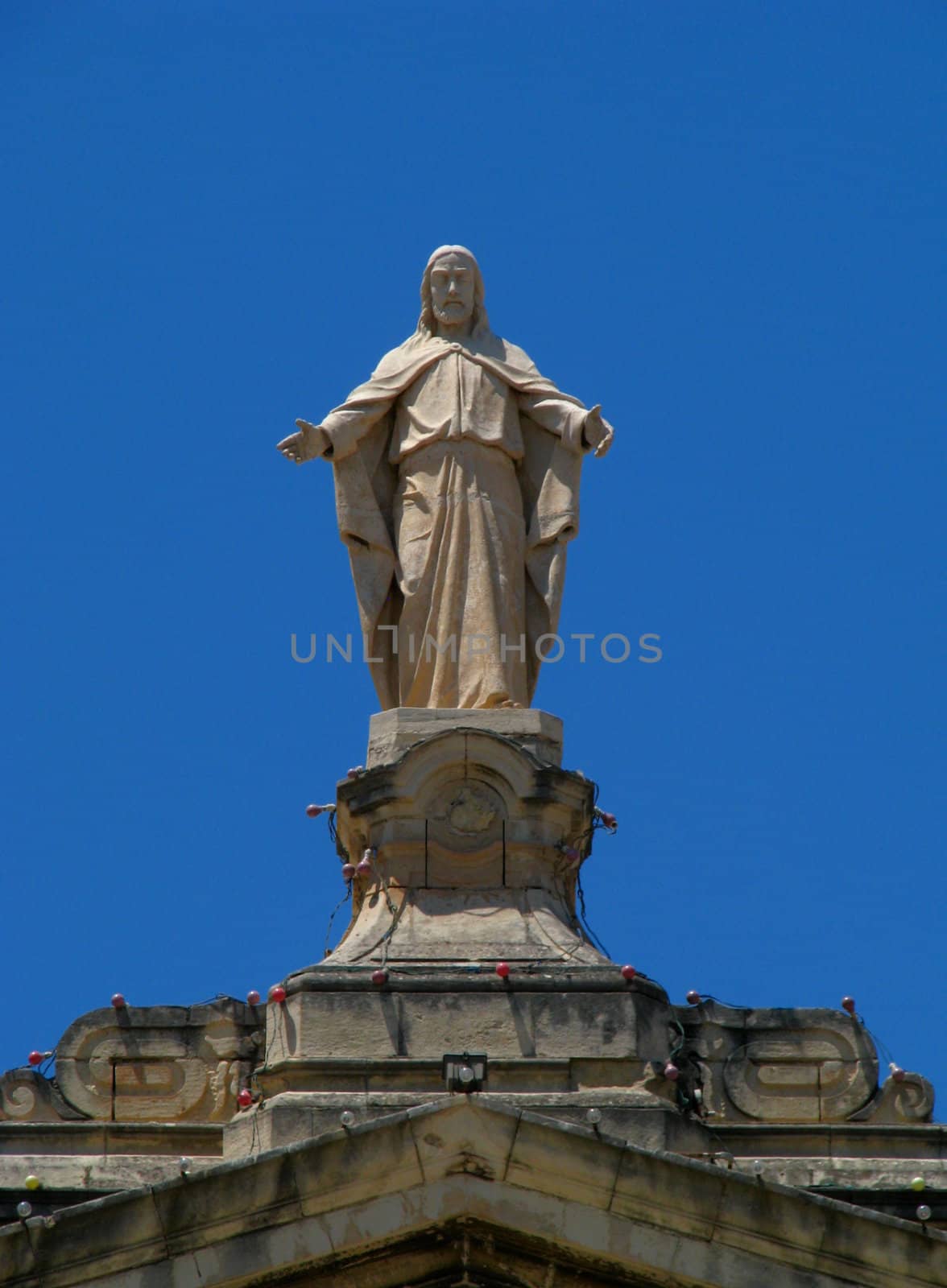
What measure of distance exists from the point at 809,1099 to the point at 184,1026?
5.13m

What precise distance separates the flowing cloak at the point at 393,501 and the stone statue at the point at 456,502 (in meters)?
0.01

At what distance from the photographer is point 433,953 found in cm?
3409

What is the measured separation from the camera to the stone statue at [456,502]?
119ft

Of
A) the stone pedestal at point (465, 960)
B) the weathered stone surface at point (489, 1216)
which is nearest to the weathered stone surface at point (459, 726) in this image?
Answer: the stone pedestal at point (465, 960)

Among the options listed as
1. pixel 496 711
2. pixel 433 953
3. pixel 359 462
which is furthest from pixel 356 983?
pixel 359 462

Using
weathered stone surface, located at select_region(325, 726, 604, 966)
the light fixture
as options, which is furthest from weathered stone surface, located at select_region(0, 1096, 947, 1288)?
weathered stone surface, located at select_region(325, 726, 604, 966)

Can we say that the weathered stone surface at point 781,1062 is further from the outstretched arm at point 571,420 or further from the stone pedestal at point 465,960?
the outstretched arm at point 571,420

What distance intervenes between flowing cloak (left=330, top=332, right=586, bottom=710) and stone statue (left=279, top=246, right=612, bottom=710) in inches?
0.4

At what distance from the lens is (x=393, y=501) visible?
37188mm

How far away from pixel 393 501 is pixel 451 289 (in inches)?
81.8

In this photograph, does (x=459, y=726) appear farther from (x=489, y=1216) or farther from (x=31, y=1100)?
(x=489, y=1216)

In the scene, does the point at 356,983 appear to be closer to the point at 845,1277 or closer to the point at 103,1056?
the point at 103,1056

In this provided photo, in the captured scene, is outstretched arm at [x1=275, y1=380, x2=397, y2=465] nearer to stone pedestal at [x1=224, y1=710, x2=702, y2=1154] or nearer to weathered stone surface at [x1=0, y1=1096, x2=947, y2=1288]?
stone pedestal at [x1=224, y1=710, x2=702, y2=1154]

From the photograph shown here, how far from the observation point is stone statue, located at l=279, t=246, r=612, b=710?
1426 inches
